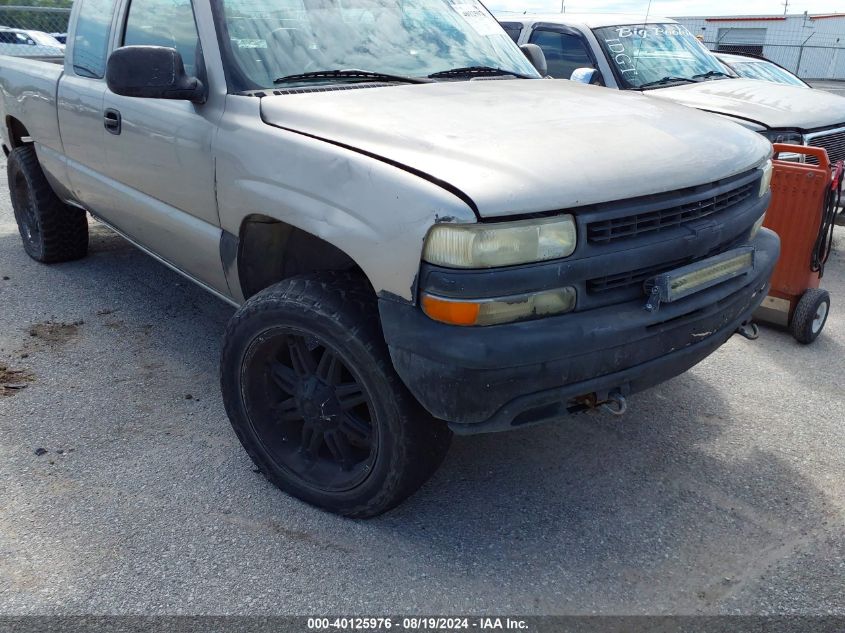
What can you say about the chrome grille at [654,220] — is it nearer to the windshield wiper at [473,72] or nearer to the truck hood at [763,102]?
the windshield wiper at [473,72]

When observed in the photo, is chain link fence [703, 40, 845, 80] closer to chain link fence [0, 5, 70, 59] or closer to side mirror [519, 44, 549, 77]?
chain link fence [0, 5, 70, 59]

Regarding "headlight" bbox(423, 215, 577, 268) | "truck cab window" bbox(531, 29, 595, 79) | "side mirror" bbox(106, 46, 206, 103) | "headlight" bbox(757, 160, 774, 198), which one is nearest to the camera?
"headlight" bbox(423, 215, 577, 268)

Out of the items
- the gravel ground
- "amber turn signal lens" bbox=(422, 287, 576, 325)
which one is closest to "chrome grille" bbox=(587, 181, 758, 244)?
"amber turn signal lens" bbox=(422, 287, 576, 325)

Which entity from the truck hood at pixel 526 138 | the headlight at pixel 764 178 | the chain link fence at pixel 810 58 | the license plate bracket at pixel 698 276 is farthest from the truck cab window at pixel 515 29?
the chain link fence at pixel 810 58

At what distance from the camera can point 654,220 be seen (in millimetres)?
2496

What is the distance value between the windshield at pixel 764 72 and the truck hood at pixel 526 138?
5.91 m

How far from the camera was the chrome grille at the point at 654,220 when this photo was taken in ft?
7.80

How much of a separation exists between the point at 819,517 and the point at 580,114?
5.66 ft

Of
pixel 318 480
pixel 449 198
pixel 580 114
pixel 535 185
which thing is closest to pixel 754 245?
pixel 580 114

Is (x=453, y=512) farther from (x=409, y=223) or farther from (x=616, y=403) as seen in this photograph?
(x=409, y=223)

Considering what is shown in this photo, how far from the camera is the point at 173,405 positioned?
Answer: 12.0 feet

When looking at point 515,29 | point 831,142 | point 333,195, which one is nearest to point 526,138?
point 333,195

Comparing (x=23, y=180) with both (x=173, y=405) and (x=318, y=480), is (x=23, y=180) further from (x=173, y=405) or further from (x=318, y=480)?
(x=318, y=480)

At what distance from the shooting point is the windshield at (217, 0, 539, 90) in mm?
3121
